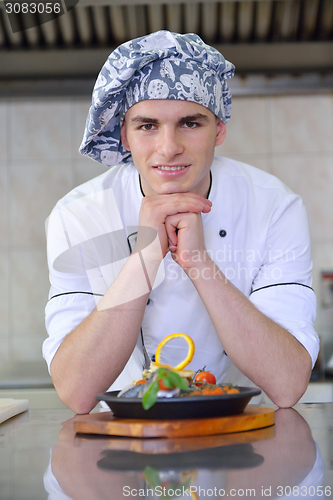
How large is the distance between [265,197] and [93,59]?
1.15 m

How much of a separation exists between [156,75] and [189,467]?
87cm

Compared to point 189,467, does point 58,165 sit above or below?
below

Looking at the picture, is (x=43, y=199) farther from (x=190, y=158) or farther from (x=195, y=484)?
(x=195, y=484)

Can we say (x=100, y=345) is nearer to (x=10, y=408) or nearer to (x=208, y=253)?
(x=10, y=408)

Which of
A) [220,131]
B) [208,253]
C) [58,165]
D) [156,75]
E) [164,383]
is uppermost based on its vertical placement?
[156,75]

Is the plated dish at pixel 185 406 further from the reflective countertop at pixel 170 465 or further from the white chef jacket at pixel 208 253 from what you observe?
the white chef jacket at pixel 208 253

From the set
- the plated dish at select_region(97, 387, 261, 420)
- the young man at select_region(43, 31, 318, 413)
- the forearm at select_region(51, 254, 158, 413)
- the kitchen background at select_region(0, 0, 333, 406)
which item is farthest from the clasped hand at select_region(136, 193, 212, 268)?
the kitchen background at select_region(0, 0, 333, 406)

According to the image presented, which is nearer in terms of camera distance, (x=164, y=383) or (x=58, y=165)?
(x=164, y=383)

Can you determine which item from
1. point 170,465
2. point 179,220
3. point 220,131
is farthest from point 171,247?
point 170,465

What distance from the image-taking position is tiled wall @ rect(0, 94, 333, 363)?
246cm

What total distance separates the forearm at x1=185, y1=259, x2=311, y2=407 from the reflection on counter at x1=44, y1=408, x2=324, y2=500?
1.03 feet

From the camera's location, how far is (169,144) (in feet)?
3.72

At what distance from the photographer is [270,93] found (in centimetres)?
239

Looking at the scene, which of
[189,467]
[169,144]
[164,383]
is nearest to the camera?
[189,467]
